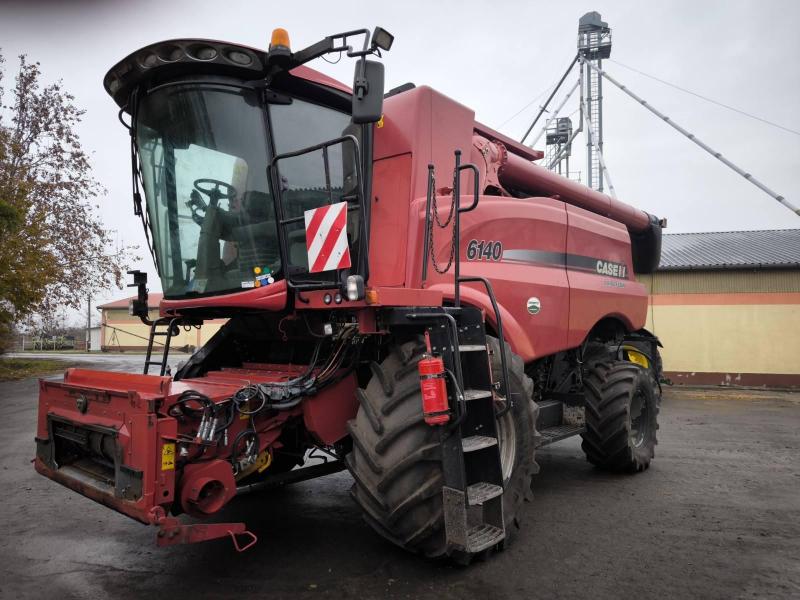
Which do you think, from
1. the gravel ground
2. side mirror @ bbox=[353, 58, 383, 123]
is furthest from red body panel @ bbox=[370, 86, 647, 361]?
the gravel ground

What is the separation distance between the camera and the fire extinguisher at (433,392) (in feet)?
10.4

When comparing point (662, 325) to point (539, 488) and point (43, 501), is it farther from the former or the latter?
point (43, 501)

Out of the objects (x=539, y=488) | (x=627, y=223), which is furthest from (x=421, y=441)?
(x=627, y=223)

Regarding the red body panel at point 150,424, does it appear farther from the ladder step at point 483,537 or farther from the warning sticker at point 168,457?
the ladder step at point 483,537

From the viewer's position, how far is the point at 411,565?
11.8 ft

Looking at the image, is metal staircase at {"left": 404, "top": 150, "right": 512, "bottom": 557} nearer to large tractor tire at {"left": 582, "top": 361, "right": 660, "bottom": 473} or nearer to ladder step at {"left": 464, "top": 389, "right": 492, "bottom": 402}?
ladder step at {"left": 464, "top": 389, "right": 492, "bottom": 402}

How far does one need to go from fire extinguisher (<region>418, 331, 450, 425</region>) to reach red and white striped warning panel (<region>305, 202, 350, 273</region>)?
0.81 metres

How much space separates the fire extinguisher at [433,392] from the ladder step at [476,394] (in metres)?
0.29

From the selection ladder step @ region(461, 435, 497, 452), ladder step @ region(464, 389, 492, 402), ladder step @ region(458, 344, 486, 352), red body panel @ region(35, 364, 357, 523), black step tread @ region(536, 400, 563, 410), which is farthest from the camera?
black step tread @ region(536, 400, 563, 410)

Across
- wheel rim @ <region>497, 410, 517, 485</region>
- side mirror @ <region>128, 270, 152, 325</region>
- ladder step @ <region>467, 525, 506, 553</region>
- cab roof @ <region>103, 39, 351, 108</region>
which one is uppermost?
cab roof @ <region>103, 39, 351, 108</region>

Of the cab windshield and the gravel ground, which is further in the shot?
the cab windshield

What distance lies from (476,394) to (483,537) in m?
0.82

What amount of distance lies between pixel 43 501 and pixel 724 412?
11102 millimetres

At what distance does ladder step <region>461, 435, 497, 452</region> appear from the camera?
134 inches
